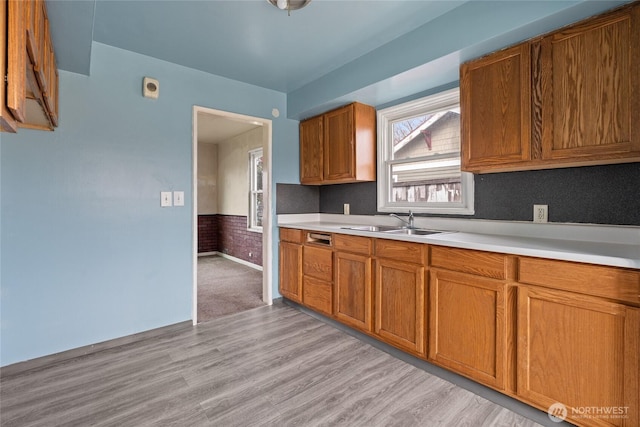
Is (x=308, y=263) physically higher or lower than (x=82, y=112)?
lower

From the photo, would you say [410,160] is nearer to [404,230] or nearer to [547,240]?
[404,230]

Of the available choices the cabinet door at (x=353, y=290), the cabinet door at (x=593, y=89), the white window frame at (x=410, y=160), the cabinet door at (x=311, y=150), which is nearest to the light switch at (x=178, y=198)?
the cabinet door at (x=311, y=150)

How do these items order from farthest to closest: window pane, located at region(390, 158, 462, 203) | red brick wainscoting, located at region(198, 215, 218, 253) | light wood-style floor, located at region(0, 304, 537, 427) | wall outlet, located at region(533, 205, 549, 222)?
red brick wainscoting, located at region(198, 215, 218, 253), window pane, located at region(390, 158, 462, 203), wall outlet, located at region(533, 205, 549, 222), light wood-style floor, located at region(0, 304, 537, 427)

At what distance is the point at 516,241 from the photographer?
184cm

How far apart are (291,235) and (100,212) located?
5.67 feet

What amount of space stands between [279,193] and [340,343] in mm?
1795

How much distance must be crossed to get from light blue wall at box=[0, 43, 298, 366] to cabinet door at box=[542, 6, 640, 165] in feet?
9.03

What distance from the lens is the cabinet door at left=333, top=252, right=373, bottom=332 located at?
2479mm

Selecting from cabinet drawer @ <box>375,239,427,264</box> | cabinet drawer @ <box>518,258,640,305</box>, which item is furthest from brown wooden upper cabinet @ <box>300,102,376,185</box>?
cabinet drawer @ <box>518,258,640,305</box>

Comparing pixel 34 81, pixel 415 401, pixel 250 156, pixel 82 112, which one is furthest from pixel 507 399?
pixel 250 156

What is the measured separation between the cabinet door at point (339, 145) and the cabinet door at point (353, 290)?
893mm

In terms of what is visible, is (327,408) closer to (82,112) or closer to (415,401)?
(415,401)

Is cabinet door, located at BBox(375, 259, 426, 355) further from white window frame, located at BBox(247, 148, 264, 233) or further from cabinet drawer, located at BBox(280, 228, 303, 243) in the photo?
white window frame, located at BBox(247, 148, 264, 233)

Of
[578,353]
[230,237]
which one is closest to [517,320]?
[578,353]
